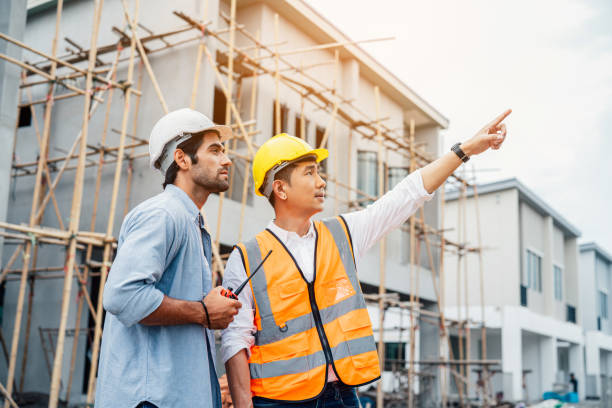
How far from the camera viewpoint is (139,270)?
2.22 meters

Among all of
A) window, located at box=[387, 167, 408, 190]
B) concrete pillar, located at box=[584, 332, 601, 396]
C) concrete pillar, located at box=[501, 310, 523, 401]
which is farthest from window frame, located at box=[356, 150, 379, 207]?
concrete pillar, located at box=[584, 332, 601, 396]

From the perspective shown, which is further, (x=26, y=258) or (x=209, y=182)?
(x=26, y=258)

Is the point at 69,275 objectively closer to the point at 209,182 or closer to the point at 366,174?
the point at 209,182

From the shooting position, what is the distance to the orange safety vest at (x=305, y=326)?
2.70 meters

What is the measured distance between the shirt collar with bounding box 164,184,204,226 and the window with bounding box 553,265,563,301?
30699 millimetres

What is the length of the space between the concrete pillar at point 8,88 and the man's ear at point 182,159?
6.34 metres

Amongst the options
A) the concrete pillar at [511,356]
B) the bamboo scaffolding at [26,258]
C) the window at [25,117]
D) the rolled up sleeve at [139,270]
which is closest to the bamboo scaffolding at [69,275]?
the bamboo scaffolding at [26,258]

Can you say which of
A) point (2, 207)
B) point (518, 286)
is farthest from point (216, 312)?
point (518, 286)

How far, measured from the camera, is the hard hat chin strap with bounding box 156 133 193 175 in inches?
105

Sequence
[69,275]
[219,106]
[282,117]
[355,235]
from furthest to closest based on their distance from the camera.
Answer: [219,106], [282,117], [69,275], [355,235]

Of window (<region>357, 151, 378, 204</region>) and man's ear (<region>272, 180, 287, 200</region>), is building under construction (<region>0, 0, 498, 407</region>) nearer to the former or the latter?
window (<region>357, 151, 378, 204</region>)

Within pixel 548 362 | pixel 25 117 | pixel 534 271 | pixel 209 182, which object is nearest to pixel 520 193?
pixel 534 271

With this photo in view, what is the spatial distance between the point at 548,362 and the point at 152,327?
29.1 metres

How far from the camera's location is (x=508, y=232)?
2655cm
